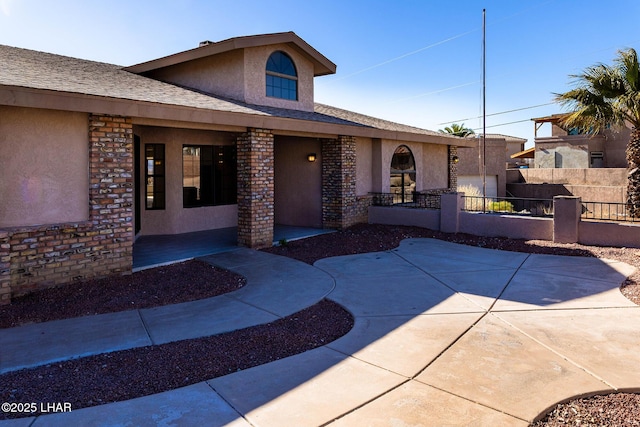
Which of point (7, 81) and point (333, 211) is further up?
point (7, 81)

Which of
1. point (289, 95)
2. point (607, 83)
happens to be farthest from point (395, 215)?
point (607, 83)

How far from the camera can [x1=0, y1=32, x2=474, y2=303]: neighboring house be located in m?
6.49

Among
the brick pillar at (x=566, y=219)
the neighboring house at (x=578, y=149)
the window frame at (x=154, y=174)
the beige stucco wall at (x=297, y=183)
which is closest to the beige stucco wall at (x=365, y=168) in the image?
the beige stucco wall at (x=297, y=183)

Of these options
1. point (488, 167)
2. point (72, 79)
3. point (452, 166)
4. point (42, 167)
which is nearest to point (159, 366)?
point (42, 167)

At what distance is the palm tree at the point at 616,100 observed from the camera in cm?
1143

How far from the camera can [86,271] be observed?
7.02 m

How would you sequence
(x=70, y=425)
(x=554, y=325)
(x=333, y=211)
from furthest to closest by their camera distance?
(x=333, y=211) < (x=554, y=325) < (x=70, y=425)

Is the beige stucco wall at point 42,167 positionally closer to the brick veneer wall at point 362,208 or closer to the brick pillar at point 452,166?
the brick veneer wall at point 362,208

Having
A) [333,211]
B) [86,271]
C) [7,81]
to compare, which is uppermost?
[7,81]

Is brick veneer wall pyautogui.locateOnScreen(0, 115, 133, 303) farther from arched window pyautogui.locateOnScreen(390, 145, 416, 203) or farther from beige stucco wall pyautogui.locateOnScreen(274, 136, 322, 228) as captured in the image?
arched window pyautogui.locateOnScreen(390, 145, 416, 203)

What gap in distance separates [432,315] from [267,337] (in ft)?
7.52

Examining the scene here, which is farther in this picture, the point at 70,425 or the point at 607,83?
the point at 607,83

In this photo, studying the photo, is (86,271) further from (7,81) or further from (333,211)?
(333,211)

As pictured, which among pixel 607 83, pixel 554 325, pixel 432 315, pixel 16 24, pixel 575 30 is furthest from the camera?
pixel 575 30
